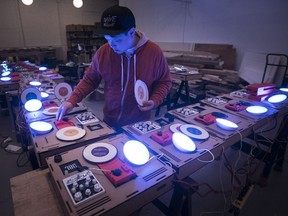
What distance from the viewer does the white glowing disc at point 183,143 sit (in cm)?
95

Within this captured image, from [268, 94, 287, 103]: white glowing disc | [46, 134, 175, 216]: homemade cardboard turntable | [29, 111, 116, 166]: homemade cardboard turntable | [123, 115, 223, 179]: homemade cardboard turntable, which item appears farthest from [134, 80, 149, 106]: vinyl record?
[268, 94, 287, 103]: white glowing disc

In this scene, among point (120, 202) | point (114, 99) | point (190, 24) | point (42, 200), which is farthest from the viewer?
point (190, 24)

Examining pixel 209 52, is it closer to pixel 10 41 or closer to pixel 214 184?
pixel 214 184

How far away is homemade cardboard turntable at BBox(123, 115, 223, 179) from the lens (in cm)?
90

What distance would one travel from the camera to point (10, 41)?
675 centimetres

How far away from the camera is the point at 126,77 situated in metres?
1.33

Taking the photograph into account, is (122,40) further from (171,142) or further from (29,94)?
(29,94)

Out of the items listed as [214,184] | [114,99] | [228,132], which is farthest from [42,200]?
[214,184]

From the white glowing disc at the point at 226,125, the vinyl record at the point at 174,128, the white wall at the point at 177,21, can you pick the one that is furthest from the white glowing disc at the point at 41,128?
the white wall at the point at 177,21

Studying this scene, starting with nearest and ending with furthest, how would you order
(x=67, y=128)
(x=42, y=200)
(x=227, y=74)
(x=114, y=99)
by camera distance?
(x=42, y=200) → (x=67, y=128) → (x=114, y=99) → (x=227, y=74)

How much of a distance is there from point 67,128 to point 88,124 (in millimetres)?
141

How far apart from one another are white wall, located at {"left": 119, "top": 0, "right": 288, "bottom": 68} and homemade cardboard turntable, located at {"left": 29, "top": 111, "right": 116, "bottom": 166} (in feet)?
11.6

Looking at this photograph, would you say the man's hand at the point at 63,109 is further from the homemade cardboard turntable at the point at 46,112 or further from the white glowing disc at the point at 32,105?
the white glowing disc at the point at 32,105

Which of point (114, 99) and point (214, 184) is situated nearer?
point (114, 99)
